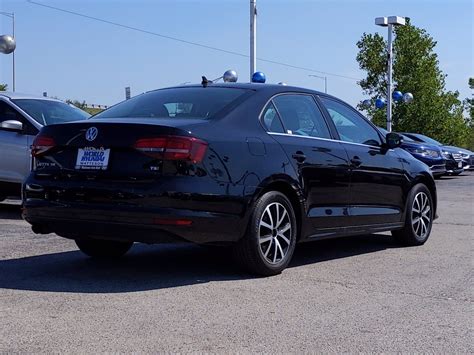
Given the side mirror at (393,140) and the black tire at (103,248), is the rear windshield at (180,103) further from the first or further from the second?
the side mirror at (393,140)

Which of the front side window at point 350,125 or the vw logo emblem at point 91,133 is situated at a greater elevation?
the front side window at point 350,125

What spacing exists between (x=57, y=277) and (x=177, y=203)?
1302 mm

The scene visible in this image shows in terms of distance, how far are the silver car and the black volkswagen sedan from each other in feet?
12.1

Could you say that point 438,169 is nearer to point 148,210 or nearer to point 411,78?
point 148,210

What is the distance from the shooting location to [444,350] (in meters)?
3.93

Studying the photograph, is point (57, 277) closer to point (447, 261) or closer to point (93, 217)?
point (93, 217)

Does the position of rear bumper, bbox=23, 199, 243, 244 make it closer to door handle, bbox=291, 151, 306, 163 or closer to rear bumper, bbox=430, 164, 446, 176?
door handle, bbox=291, 151, 306, 163

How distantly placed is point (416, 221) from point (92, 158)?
3.88 metres

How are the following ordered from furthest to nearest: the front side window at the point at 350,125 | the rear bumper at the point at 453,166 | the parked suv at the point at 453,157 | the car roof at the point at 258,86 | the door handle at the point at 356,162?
the parked suv at the point at 453,157
the rear bumper at the point at 453,166
the front side window at the point at 350,125
the door handle at the point at 356,162
the car roof at the point at 258,86

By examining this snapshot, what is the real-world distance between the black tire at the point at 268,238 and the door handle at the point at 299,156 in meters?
0.36

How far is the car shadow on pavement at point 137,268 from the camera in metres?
5.37

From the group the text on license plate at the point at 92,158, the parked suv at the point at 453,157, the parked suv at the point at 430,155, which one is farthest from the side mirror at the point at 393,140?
the parked suv at the point at 453,157

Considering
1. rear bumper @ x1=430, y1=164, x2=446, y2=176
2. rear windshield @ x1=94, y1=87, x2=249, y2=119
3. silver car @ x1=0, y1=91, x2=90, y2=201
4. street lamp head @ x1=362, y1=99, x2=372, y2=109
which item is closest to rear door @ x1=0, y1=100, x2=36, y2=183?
silver car @ x1=0, y1=91, x2=90, y2=201

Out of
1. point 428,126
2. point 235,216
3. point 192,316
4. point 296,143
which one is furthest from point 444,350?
point 428,126
